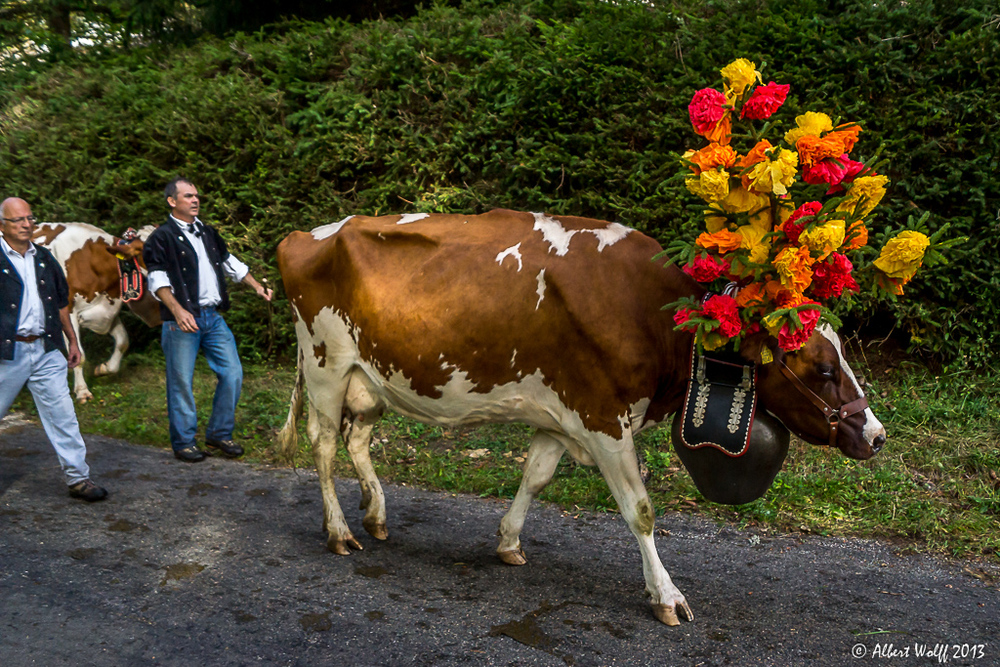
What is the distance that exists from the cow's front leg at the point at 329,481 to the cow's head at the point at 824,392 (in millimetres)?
2387

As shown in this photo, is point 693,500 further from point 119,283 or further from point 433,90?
point 119,283

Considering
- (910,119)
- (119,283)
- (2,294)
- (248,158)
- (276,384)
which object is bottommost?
(276,384)

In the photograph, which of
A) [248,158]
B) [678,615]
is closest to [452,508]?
[678,615]

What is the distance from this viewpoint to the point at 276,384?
7.42 meters

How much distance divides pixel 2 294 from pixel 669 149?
477cm

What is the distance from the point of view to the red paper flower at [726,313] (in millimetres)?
3193

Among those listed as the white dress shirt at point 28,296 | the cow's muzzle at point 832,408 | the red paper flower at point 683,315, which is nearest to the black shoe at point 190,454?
the white dress shirt at point 28,296

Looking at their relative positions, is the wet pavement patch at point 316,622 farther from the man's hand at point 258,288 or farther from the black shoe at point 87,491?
the man's hand at point 258,288

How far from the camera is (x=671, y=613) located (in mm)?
3520

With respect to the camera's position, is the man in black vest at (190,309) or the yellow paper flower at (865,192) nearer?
the yellow paper flower at (865,192)

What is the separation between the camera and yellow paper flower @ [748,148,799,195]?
3.02 m

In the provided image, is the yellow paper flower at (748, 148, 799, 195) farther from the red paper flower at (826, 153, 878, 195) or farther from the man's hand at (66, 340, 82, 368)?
the man's hand at (66, 340, 82, 368)

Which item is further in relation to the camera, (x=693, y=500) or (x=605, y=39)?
(x=605, y=39)

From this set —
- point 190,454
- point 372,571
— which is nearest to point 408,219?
point 372,571
